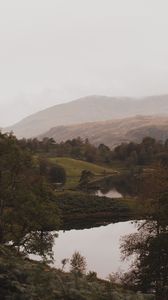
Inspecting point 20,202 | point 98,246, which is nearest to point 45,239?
point 20,202

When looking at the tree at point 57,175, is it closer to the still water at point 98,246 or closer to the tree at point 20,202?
the still water at point 98,246

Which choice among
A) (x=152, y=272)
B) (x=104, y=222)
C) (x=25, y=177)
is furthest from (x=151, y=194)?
(x=104, y=222)

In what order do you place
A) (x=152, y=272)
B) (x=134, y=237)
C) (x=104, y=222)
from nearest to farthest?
(x=152, y=272)
(x=134, y=237)
(x=104, y=222)

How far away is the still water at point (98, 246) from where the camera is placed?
74.1 m

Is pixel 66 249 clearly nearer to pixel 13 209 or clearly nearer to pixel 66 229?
pixel 66 229

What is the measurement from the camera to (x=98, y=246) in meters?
90.5

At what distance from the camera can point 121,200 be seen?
442 ft

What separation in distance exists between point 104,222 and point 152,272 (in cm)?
8336

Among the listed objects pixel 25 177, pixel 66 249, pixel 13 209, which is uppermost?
pixel 25 177

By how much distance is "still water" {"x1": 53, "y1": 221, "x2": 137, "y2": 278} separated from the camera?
243 feet

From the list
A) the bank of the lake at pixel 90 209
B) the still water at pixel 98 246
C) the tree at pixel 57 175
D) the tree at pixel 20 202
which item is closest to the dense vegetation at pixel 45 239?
the tree at pixel 20 202

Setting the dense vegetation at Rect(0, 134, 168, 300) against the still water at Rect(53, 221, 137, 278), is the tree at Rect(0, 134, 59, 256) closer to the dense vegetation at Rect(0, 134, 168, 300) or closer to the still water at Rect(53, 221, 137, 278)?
the dense vegetation at Rect(0, 134, 168, 300)

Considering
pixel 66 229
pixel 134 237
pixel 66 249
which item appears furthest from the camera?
pixel 66 229

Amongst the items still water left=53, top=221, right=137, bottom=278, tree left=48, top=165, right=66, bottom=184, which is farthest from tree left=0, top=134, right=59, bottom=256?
tree left=48, top=165, right=66, bottom=184
